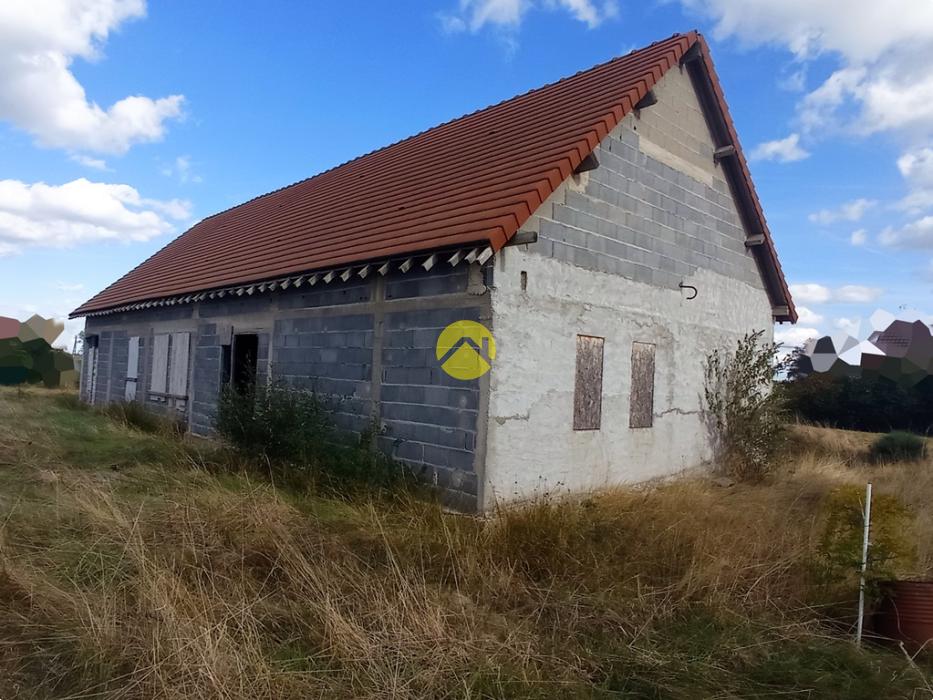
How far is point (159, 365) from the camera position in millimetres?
14328

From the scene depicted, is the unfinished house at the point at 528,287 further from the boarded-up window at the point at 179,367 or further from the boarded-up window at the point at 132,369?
the boarded-up window at the point at 132,369

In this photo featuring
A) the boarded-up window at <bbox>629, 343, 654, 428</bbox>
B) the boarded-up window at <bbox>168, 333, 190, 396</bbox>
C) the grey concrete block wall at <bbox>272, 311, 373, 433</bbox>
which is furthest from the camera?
the boarded-up window at <bbox>168, 333, 190, 396</bbox>

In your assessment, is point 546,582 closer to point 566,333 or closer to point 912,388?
point 566,333

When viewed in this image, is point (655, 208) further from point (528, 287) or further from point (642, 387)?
point (528, 287)

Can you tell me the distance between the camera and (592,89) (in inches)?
385

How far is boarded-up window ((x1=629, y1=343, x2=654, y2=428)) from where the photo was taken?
9336 millimetres

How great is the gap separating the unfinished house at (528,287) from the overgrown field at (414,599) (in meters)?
1.12

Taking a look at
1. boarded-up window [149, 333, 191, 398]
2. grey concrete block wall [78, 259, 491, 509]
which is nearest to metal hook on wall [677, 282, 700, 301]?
grey concrete block wall [78, 259, 491, 509]

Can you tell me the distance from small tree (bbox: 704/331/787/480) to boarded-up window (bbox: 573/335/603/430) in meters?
3.28

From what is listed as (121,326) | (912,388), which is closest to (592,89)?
(121,326)

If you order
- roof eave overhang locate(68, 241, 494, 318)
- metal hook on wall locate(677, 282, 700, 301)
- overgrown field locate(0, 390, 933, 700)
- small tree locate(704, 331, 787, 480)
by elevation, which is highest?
metal hook on wall locate(677, 282, 700, 301)

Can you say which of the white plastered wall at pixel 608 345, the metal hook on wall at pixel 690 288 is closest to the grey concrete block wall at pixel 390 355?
the white plastered wall at pixel 608 345

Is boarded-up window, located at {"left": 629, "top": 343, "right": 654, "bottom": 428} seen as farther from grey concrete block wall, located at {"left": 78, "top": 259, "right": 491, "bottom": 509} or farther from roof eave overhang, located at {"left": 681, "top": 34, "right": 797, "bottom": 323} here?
roof eave overhang, located at {"left": 681, "top": 34, "right": 797, "bottom": 323}
